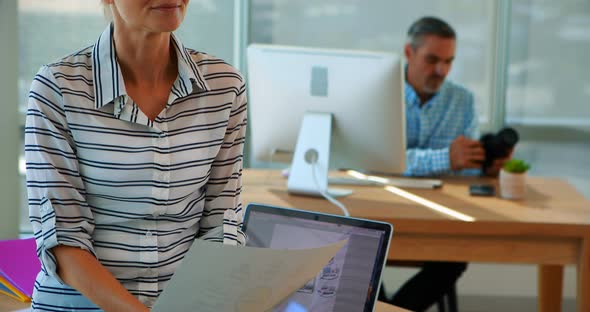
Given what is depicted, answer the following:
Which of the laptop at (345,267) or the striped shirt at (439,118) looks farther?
the striped shirt at (439,118)

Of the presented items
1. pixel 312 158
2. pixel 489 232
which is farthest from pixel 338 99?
pixel 489 232

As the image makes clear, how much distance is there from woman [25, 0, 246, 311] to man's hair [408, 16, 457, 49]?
7.74 feet

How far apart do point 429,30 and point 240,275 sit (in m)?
2.71

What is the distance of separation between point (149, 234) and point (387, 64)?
154 cm

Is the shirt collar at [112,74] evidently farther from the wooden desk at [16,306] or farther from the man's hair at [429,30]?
the man's hair at [429,30]

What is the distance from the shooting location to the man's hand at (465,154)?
345cm

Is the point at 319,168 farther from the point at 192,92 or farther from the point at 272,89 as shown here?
the point at 192,92

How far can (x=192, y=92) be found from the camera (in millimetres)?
1535

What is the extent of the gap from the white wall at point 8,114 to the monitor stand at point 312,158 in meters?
0.98

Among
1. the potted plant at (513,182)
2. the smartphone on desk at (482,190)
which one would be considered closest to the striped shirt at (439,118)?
the smartphone on desk at (482,190)

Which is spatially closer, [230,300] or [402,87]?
[230,300]

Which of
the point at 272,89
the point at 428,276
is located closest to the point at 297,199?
the point at 272,89

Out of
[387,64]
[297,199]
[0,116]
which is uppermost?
[387,64]

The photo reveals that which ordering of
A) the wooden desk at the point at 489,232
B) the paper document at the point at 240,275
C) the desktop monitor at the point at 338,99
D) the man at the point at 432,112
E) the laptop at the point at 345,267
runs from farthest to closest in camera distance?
1. the man at the point at 432,112
2. the desktop monitor at the point at 338,99
3. the wooden desk at the point at 489,232
4. the laptop at the point at 345,267
5. the paper document at the point at 240,275
